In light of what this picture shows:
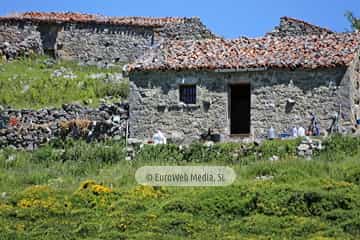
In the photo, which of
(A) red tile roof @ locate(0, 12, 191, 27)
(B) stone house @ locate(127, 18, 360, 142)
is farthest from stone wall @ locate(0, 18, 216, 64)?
(B) stone house @ locate(127, 18, 360, 142)

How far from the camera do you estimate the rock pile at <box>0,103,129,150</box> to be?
2920 cm

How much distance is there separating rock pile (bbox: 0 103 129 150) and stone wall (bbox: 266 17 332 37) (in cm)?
926

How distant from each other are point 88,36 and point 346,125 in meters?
19.1

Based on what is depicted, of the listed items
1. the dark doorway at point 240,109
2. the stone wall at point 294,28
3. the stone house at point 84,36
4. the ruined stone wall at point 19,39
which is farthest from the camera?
the stone house at point 84,36

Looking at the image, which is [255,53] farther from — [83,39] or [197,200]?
[83,39]

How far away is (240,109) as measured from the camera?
3109 centimetres

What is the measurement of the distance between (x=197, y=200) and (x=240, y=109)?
42.1ft

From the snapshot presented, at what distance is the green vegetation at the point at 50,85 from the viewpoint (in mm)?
33844

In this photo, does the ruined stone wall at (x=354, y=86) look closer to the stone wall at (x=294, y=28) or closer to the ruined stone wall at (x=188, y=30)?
the stone wall at (x=294, y=28)

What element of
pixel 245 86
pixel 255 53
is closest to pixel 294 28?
pixel 255 53

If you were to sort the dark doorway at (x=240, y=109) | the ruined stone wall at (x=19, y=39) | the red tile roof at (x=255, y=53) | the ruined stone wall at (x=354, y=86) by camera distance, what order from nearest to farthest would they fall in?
1. the ruined stone wall at (x=354, y=86)
2. the red tile roof at (x=255, y=53)
3. the dark doorway at (x=240, y=109)
4. the ruined stone wall at (x=19, y=39)

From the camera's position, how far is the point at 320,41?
3020 centimetres

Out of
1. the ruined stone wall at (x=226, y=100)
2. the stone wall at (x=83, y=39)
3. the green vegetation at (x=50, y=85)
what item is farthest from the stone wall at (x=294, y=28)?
the stone wall at (x=83, y=39)

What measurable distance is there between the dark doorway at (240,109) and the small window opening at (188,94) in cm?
156
